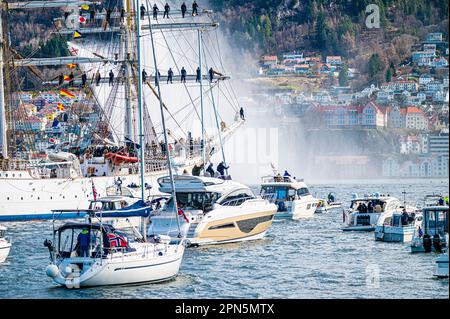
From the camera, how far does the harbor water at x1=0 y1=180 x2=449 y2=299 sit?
20.6 metres

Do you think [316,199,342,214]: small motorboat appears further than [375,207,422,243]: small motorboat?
Yes

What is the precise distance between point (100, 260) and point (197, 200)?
386 inches

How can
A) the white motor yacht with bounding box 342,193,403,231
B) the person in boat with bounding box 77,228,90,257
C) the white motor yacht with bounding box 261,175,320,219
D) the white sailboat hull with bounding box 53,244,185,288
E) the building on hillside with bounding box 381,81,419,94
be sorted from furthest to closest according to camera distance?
the building on hillside with bounding box 381,81,419,94, the white motor yacht with bounding box 261,175,320,219, the white motor yacht with bounding box 342,193,403,231, the person in boat with bounding box 77,228,90,257, the white sailboat hull with bounding box 53,244,185,288

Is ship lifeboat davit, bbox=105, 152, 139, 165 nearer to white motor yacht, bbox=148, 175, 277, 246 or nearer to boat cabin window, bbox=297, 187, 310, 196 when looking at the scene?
boat cabin window, bbox=297, 187, 310, 196

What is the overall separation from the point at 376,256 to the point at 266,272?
4551 mm

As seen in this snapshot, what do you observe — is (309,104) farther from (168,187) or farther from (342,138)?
(168,187)

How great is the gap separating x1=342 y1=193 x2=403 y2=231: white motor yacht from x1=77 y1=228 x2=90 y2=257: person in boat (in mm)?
17047

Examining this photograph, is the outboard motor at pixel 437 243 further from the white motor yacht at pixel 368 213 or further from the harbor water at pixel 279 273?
the white motor yacht at pixel 368 213

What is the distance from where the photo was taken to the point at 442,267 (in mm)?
21031

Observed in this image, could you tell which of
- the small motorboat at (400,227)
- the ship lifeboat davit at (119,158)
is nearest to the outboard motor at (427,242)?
the small motorboat at (400,227)

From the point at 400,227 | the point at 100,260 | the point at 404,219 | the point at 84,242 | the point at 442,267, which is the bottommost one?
the point at 400,227

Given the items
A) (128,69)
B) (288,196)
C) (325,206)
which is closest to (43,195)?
(128,69)

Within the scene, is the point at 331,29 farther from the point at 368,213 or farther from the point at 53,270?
the point at 53,270

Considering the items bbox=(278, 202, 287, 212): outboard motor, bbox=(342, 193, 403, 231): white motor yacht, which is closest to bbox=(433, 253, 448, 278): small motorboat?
bbox=(342, 193, 403, 231): white motor yacht
